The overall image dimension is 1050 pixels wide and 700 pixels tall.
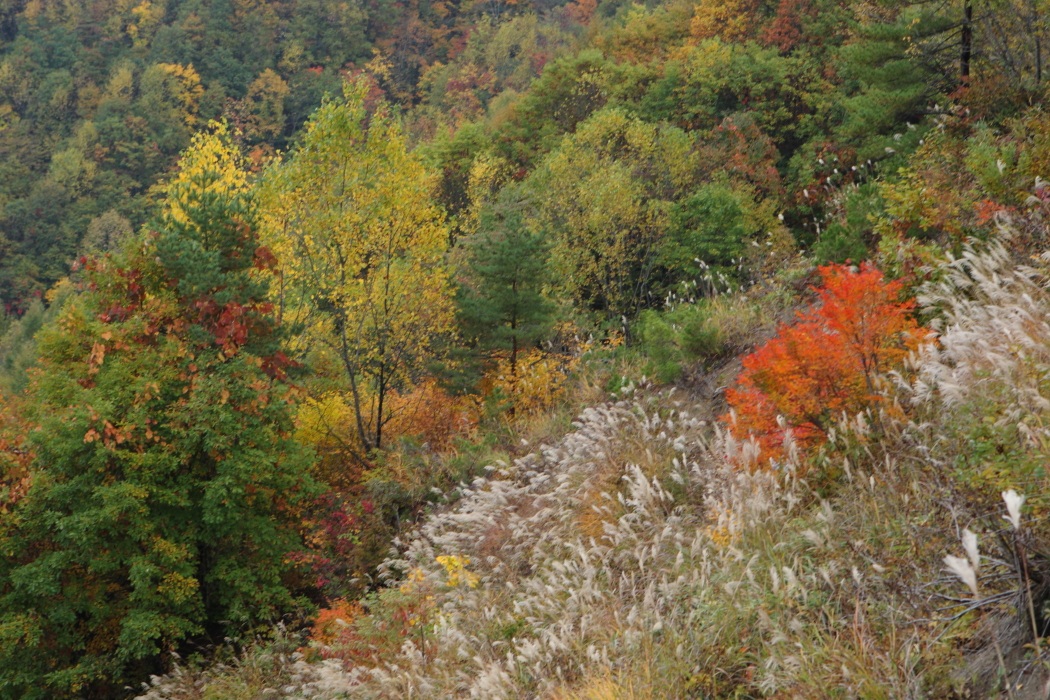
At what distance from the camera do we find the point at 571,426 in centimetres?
1184

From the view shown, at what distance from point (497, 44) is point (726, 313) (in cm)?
8302

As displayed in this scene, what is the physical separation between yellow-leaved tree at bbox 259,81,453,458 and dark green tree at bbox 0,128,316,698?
288cm

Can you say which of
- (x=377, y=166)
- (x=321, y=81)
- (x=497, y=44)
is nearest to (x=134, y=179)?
(x=321, y=81)

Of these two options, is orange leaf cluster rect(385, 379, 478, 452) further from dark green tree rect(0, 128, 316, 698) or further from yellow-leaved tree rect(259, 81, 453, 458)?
dark green tree rect(0, 128, 316, 698)

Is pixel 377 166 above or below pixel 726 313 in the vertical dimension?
above

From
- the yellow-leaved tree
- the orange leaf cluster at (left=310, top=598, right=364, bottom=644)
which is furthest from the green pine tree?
the orange leaf cluster at (left=310, top=598, right=364, bottom=644)

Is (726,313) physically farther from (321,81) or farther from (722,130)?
(321,81)

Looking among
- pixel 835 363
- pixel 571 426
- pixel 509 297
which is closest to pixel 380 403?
pixel 509 297

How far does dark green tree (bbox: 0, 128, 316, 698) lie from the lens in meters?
11.7

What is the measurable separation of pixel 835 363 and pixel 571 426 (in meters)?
5.81

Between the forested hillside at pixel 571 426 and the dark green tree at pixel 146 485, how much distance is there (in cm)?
7

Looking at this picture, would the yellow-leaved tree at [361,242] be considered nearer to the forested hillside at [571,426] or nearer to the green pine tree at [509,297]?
the forested hillside at [571,426]

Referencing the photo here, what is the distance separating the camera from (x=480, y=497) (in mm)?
9406

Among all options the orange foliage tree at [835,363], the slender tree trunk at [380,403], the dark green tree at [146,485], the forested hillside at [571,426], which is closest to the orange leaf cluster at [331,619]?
the forested hillside at [571,426]
